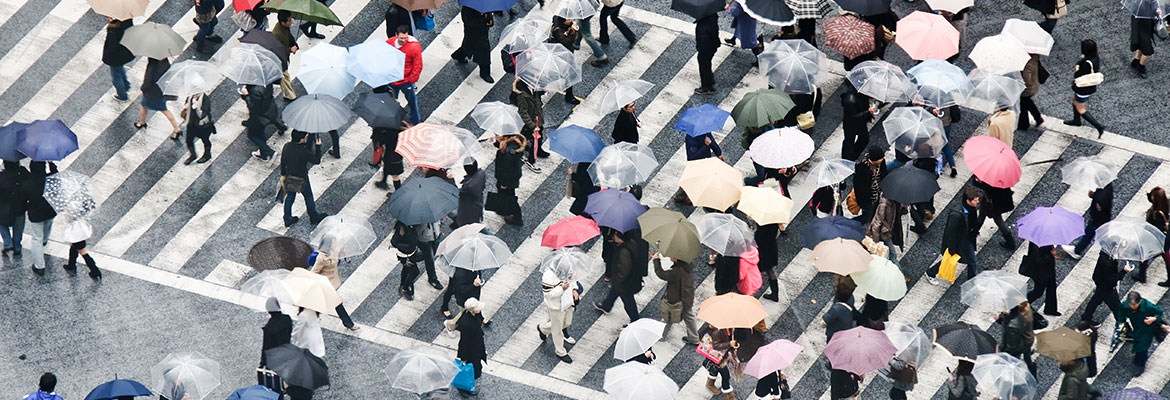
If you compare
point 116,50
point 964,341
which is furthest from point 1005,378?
point 116,50

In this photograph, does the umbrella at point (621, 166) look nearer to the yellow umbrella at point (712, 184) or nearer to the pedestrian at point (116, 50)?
the yellow umbrella at point (712, 184)

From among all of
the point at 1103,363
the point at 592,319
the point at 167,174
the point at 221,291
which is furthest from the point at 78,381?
the point at 1103,363

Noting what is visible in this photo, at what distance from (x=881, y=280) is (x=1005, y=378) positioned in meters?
2.14

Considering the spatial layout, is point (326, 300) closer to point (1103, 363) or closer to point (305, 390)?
point (305, 390)

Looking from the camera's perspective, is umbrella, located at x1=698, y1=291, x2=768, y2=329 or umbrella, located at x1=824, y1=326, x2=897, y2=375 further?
umbrella, located at x1=698, y1=291, x2=768, y2=329

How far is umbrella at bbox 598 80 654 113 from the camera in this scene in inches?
1032

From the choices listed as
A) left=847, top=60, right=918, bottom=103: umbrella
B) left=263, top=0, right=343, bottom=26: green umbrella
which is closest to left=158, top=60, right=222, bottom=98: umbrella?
left=263, top=0, right=343, bottom=26: green umbrella

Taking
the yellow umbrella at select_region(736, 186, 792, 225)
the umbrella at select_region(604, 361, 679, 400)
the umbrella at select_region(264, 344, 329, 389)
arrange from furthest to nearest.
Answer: the yellow umbrella at select_region(736, 186, 792, 225)
the umbrella at select_region(264, 344, 329, 389)
the umbrella at select_region(604, 361, 679, 400)

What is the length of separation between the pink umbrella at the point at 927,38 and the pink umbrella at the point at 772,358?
610 centimetres

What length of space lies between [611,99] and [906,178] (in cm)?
398

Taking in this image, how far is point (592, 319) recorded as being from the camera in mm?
25531

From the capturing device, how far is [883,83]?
26.5 m

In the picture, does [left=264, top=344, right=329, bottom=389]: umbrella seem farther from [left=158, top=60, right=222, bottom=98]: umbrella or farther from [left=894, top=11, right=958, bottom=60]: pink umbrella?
[left=894, top=11, right=958, bottom=60]: pink umbrella

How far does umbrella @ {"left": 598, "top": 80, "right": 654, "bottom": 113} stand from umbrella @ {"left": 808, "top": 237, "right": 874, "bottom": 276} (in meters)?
3.49
